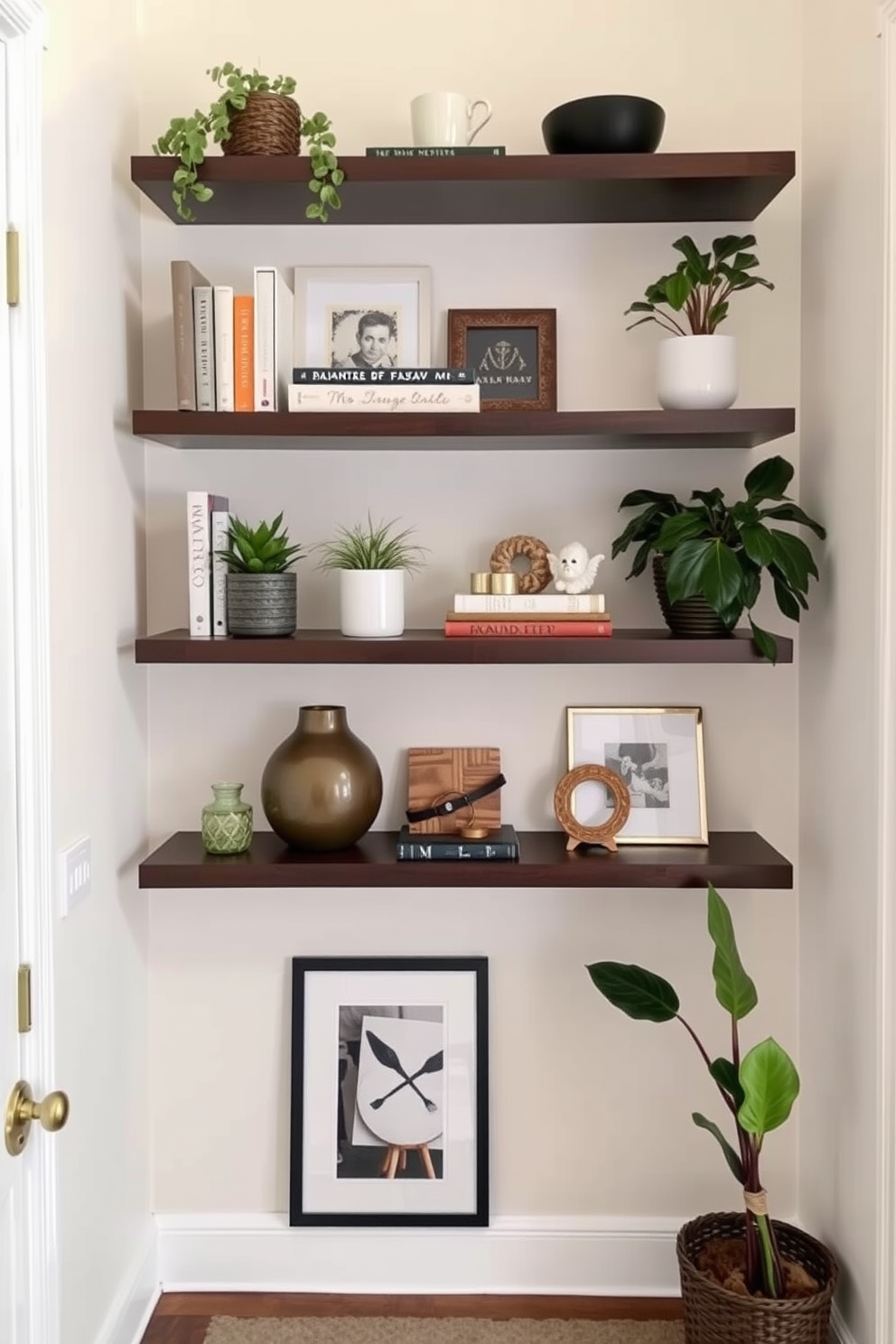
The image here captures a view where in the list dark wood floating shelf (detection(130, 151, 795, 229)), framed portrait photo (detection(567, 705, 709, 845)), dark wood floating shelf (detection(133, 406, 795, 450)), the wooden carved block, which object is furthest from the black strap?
dark wood floating shelf (detection(130, 151, 795, 229))

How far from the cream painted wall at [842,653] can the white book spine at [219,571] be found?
103 cm

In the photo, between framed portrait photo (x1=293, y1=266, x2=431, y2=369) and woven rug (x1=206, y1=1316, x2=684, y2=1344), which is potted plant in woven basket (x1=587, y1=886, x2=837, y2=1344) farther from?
framed portrait photo (x1=293, y1=266, x2=431, y2=369)

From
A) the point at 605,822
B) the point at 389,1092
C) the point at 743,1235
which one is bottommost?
the point at 743,1235

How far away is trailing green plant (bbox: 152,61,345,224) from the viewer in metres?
1.92

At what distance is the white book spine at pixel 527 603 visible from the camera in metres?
2.04

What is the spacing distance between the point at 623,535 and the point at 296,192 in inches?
31.2

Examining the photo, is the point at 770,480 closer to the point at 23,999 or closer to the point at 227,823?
the point at 227,823

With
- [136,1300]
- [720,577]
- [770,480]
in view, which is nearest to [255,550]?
[720,577]

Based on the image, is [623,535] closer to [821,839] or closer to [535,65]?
[821,839]

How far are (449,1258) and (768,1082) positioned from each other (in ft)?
2.58

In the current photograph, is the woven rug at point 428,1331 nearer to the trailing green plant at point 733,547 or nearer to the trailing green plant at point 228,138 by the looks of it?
the trailing green plant at point 733,547

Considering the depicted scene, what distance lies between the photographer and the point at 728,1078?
6.65 ft

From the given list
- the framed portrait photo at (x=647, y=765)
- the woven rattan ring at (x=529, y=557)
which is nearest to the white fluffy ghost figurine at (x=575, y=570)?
Answer: the woven rattan ring at (x=529, y=557)

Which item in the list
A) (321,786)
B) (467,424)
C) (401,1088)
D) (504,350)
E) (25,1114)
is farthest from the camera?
(401,1088)
